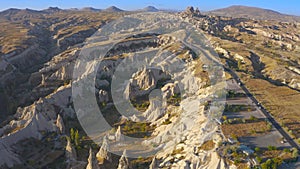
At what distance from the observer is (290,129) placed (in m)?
43.8

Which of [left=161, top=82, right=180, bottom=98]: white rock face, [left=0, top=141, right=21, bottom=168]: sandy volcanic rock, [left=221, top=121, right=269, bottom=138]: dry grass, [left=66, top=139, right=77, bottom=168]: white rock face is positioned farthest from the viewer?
[left=161, top=82, right=180, bottom=98]: white rock face

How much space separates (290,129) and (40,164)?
119 feet

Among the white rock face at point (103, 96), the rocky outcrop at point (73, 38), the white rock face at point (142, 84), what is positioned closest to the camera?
the white rock face at point (103, 96)

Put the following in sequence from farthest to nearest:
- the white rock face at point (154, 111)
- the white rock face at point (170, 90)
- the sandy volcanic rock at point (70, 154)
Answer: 1. the white rock face at point (170, 90)
2. the white rock face at point (154, 111)
3. the sandy volcanic rock at point (70, 154)

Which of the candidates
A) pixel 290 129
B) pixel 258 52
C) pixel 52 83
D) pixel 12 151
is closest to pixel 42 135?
pixel 12 151

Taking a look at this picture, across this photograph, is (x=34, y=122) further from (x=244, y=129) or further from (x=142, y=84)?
(x=244, y=129)

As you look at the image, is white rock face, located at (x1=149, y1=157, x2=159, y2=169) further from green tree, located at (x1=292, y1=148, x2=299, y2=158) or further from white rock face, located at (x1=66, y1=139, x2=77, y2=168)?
green tree, located at (x1=292, y1=148, x2=299, y2=158)

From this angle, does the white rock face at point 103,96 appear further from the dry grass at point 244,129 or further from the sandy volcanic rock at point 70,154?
the dry grass at point 244,129

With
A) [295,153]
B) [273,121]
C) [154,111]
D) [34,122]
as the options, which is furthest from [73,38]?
[295,153]

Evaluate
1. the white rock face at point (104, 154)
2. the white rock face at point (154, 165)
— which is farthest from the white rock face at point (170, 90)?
the white rock face at point (154, 165)

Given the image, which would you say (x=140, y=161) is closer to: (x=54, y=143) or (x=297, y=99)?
(x=54, y=143)

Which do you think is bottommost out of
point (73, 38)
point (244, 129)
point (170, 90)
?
point (244, 129)

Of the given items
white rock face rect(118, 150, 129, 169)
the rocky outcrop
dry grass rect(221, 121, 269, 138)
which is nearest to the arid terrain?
white rock face rect(118, 150, 129, 169)

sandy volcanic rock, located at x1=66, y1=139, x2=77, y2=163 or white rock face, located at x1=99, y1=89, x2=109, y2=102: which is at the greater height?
white rock face, located at x1=99, y1=89, x2=109, y2=102
